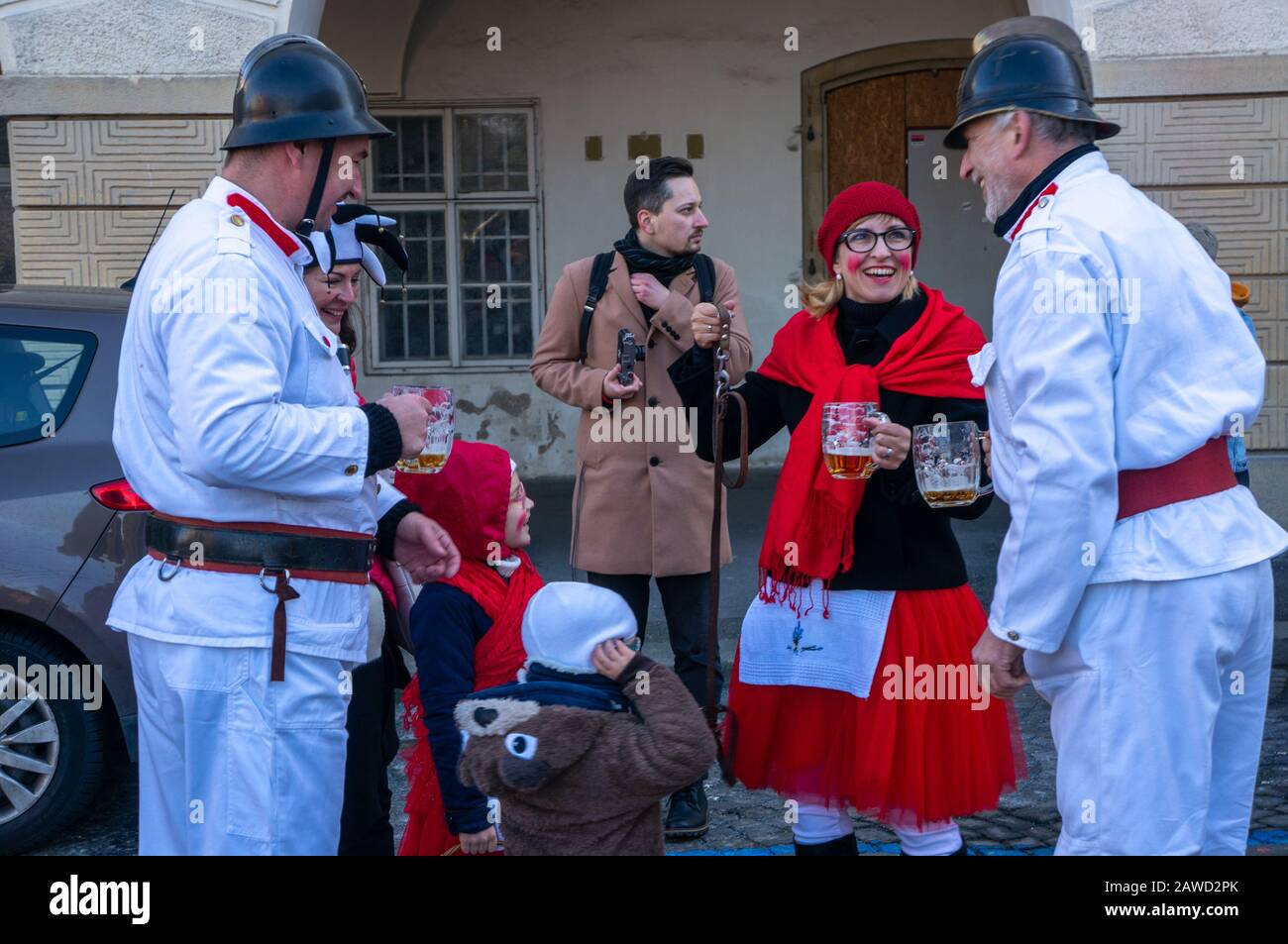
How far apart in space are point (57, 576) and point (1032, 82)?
10.7 ft

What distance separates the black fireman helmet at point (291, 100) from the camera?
2729 mm

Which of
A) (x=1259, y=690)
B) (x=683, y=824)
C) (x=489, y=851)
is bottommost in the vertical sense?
(x=683, y=824)

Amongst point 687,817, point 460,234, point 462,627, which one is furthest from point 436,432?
point 460,234

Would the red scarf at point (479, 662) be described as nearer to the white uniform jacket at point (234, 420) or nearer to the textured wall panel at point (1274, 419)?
the white uniform jacket at point (234, 420)

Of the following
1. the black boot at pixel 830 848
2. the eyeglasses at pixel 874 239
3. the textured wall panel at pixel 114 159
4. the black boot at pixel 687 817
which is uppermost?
the textured wall panel at pixel 114 159

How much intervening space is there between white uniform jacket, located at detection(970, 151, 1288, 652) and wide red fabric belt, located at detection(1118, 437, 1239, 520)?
0.02m

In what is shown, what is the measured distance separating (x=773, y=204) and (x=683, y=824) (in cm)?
729

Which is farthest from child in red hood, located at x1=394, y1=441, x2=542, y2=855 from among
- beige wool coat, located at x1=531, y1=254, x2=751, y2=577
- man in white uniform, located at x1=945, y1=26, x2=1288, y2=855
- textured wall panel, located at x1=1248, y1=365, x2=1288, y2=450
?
textured wall panel, located at x1=1248, y1=365, x2=1288, y2=450

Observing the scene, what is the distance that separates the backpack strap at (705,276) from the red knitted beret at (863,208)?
1.15m

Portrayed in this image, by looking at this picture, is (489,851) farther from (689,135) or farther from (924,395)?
→ (689,135)

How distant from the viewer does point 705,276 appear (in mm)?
4930

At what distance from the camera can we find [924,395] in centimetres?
361

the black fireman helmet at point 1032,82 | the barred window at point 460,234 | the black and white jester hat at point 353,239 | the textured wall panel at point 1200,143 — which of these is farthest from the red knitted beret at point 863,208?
the barred window at point 460,234
